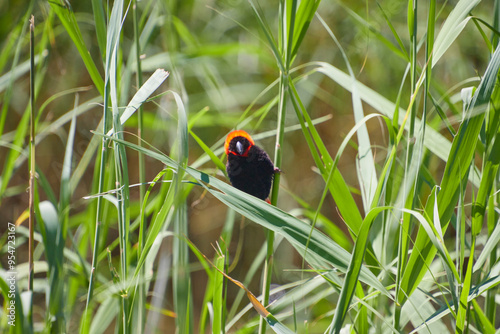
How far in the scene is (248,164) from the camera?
2.76 ft

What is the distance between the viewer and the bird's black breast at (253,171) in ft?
2.75

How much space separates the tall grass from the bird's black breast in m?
0.07

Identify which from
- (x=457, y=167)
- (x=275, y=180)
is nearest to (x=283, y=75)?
(x=275, y=180)

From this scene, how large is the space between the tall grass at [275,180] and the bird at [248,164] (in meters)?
0.06

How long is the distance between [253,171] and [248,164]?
0.06ft

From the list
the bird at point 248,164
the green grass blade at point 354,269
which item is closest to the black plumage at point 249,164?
the bird at point 248,164

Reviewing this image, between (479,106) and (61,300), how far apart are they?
76 centimetres

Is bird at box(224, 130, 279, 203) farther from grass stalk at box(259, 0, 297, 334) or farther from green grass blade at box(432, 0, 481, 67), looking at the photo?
green grass blade at box(432, 0, 481, 67)

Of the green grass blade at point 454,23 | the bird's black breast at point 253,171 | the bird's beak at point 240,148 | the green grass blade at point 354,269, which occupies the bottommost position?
the green grass blade at point 354,269

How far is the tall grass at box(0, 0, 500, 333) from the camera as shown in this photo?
604 millimetres

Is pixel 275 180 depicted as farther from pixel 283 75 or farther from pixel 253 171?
pixel 283 75

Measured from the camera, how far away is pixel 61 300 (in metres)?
0.79

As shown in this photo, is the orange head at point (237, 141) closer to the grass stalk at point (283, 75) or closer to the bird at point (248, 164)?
the bird at point (248, 164)

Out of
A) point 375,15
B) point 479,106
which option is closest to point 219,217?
point 375,15
